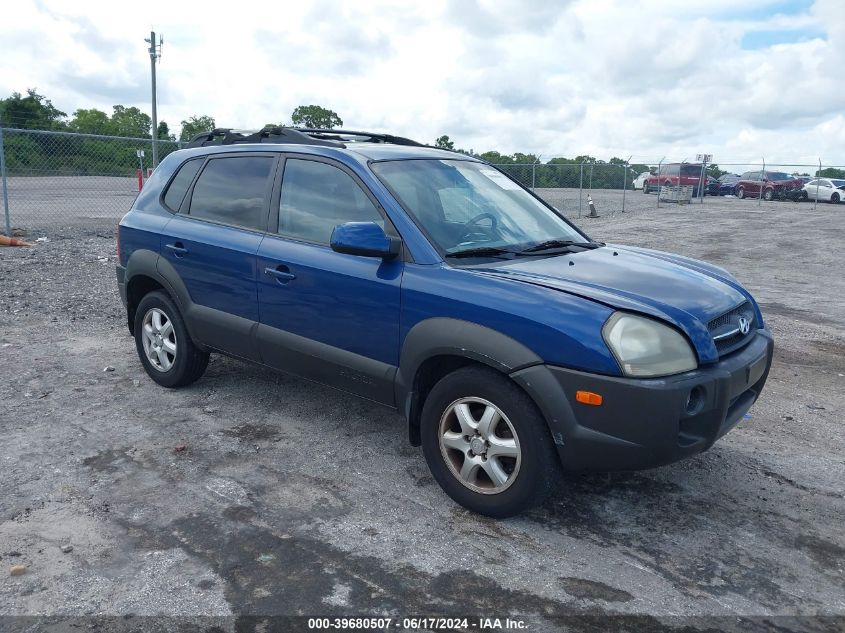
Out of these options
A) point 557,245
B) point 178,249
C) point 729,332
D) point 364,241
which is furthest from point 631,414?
point 178,249

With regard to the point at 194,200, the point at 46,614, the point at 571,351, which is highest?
the point at 194,200

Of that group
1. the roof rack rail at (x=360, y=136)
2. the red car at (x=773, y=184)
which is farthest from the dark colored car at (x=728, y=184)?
the roof rack rail at (x=360, y=136)

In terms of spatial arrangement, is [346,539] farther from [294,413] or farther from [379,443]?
[294,413]

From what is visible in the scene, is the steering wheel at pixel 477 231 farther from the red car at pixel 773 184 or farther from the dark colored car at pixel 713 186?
the dark colored car at pixel 713 186

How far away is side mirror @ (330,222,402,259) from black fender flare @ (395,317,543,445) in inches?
16.9

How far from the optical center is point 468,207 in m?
4.37

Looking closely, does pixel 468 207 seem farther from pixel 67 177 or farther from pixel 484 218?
pixel 67 177

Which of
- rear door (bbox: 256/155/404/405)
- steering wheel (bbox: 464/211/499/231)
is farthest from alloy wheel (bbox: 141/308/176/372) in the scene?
steering wheel (bbox: 464/211/499/231)

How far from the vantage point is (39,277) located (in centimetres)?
990

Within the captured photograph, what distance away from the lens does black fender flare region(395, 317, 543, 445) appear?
11.0ft

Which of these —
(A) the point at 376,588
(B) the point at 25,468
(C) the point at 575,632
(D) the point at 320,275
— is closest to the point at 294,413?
(D) the point at 320,275

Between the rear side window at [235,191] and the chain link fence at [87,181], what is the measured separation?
8.27 meters

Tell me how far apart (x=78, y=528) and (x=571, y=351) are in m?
2.45

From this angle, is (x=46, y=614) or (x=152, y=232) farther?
(x=152, y=232)
